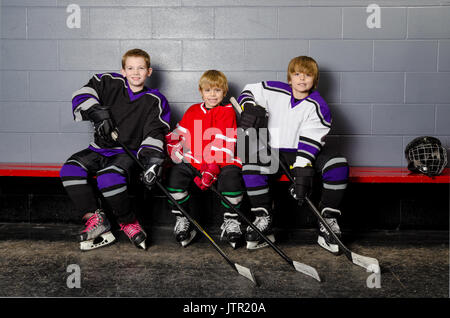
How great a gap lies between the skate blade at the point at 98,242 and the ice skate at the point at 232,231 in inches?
26.6

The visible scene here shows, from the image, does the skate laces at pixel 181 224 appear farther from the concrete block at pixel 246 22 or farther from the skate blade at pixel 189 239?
the concrete block at pixel 246 22

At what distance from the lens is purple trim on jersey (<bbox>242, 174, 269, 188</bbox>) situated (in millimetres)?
2311

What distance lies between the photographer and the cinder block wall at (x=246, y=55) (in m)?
2.77

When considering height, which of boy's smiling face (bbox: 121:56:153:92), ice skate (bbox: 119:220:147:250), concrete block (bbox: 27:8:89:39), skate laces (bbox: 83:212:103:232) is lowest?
ice skate (bbox: 119:220:147:250)

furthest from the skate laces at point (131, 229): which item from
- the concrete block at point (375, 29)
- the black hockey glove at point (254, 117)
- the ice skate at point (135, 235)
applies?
the concrete block at point (375, 29)

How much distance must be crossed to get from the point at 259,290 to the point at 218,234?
905mm

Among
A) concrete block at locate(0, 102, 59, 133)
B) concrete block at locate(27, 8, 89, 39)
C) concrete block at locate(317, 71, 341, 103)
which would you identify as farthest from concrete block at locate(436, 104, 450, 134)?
concrete block at locate(0, 102, 59, 133)

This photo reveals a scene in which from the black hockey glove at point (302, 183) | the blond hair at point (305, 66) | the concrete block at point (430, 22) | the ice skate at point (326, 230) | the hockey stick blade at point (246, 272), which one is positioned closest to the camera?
the hockey stick blade at point (246, 272)

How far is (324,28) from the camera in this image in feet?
9.09

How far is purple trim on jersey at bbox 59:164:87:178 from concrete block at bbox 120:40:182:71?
→ 944 mm

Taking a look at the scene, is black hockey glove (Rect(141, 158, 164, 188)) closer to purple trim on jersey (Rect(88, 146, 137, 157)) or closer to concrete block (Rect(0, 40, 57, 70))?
purple trim on jersey (Rect(88, 146, 137, 157))

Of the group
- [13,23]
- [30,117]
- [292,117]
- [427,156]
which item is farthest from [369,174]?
[13,23]

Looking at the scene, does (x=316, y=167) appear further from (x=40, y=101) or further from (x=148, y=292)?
(x=40, y=101)
